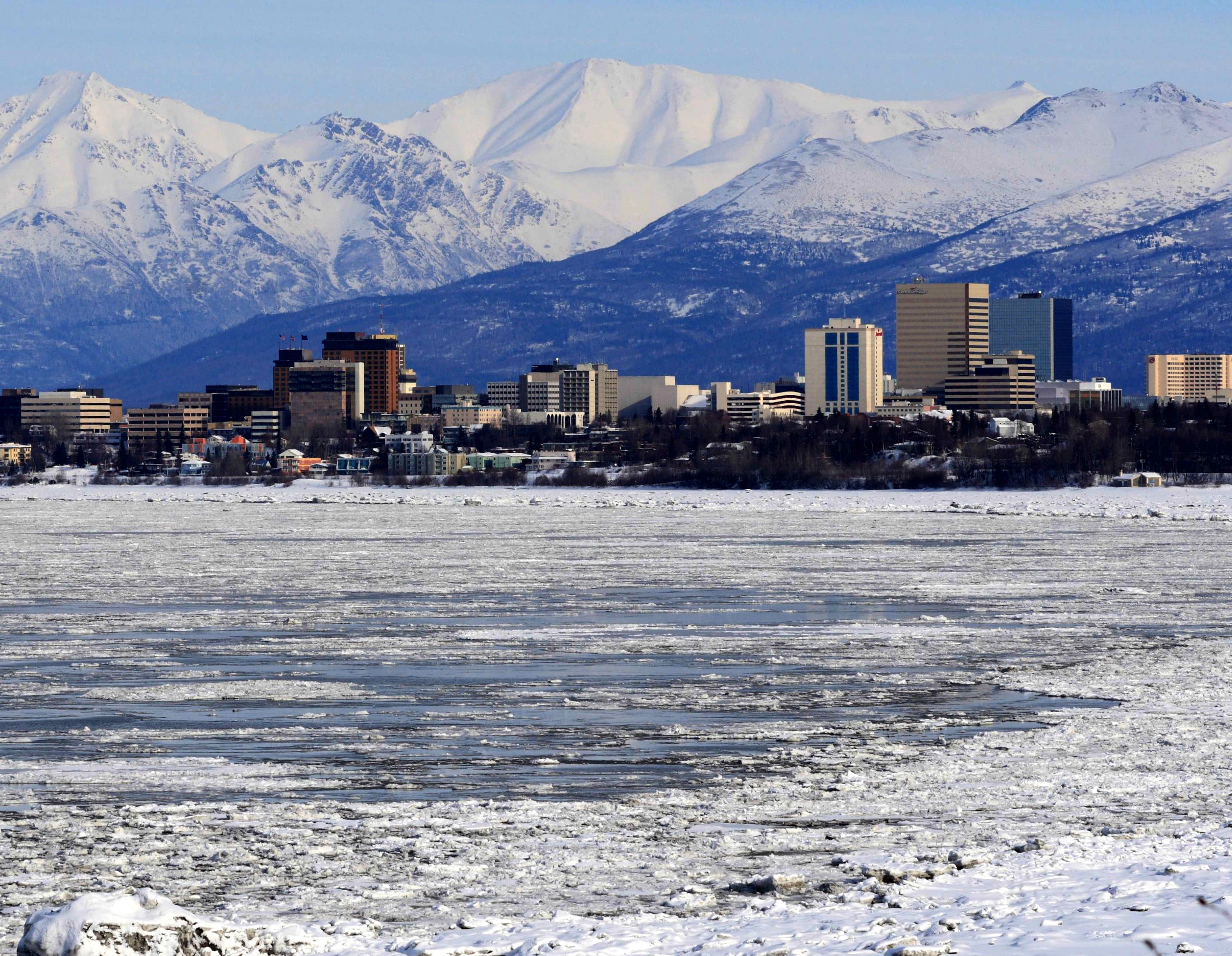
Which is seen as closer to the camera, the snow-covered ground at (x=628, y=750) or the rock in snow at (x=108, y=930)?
the rock in snow at (x=108, y=930)

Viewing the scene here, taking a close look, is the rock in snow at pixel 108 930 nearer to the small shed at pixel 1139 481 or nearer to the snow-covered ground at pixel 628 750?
the snow-covered ground at pixel 628 750

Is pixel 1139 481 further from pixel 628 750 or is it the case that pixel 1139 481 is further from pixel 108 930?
pixel 108 930

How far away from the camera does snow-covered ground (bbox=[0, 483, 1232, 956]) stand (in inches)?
636

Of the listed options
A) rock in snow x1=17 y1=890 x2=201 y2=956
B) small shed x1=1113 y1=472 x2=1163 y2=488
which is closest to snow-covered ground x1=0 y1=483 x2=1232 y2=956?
rock in snow x1=17 y1=890 x2=201 y2=956

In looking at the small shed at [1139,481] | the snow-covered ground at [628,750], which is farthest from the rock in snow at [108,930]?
the small shed at [1139,481]

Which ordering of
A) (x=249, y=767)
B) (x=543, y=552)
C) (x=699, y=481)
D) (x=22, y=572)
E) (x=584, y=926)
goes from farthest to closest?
(x=699, y=481) < (x=543, y=552) < (x=22, y=572) < (x=249, y=767) < (x=584, y=926)

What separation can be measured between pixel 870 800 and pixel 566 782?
11.7ft

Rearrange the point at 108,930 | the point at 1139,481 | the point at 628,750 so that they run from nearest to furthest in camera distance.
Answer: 1. the point at 108,930
2. the point at 628,750
3. the point at 1139,481

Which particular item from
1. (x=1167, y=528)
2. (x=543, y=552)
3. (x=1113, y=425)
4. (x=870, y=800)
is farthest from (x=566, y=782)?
(x=1113, y=425)

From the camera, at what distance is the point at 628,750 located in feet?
78.5

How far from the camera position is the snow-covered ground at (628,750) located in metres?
16.2

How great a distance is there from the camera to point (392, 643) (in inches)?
1433

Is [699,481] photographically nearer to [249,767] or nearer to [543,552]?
[543,552]

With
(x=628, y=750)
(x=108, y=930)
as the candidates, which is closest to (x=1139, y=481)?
(x=628, y=750)
